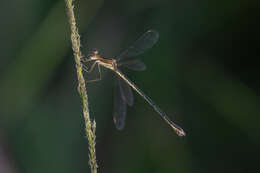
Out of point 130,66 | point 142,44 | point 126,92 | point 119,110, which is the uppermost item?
point 142,44

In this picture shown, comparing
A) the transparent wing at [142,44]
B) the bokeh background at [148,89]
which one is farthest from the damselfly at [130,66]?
the bokeh background at [148,89]

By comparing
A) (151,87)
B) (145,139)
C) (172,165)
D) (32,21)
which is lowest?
(172,165)

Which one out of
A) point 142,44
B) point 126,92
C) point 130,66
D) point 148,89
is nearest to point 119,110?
point 126,92

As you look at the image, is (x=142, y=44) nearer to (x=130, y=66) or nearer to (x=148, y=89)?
(x=130, y=66)

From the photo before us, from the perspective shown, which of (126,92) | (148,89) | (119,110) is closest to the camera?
(119,110)

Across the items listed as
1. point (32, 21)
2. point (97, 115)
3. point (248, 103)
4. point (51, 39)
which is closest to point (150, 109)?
point (97, 115)

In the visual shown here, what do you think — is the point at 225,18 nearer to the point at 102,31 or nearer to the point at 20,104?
the point at 102,31
